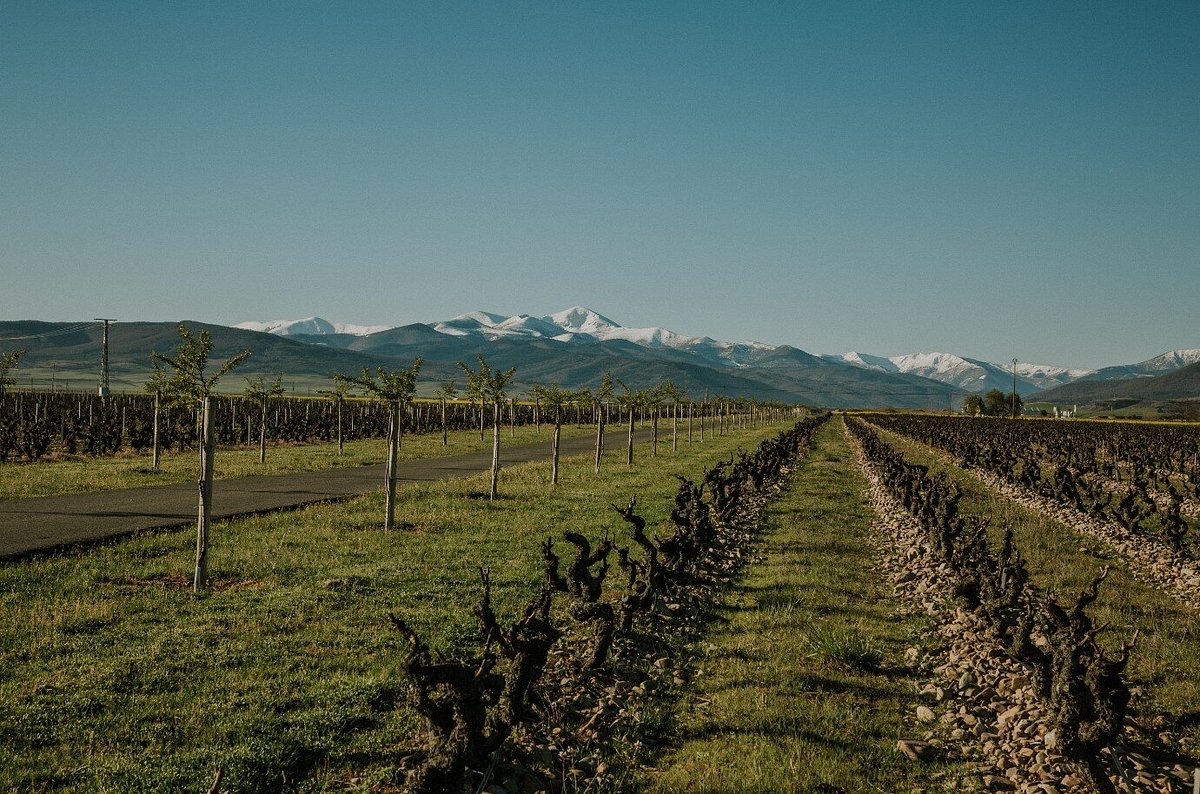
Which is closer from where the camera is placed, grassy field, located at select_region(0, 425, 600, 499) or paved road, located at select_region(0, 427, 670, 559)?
paved road, located at select_region(0, 427, 670, 559)

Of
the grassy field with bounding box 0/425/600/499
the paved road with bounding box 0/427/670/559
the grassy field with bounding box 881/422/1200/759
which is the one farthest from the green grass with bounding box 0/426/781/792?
the grassy field with bounding box 0/425/600/499

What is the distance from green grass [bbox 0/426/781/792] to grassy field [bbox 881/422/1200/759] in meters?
7.85

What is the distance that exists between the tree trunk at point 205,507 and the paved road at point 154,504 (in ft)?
13.9

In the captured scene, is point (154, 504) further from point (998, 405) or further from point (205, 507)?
point (998, 405)

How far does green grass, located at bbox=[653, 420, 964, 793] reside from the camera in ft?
20.1

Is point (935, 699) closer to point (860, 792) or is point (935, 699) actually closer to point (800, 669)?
point (800, 669)

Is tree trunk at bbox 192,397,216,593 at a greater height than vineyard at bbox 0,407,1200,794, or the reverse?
tree trunk at bbox 192,397,216,593

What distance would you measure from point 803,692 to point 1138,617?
22.7 feet

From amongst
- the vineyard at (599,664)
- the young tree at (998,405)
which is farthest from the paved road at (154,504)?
the young tree at (998,405)

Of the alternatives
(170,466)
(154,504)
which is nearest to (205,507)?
(154,504)

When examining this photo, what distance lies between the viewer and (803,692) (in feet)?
25.6

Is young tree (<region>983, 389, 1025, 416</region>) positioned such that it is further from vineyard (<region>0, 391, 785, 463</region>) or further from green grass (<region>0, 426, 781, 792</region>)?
green grass (<region>0, 426, 781, 792</region>)

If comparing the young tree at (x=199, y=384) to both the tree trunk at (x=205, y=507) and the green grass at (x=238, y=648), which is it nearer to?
the tree trunk at (x=205, y=507)

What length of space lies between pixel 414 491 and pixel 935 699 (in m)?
16.9
